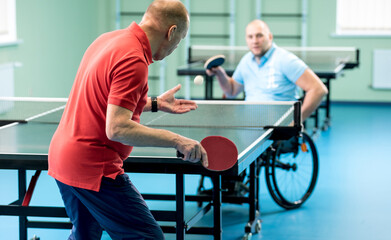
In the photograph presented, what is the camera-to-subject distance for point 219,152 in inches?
100

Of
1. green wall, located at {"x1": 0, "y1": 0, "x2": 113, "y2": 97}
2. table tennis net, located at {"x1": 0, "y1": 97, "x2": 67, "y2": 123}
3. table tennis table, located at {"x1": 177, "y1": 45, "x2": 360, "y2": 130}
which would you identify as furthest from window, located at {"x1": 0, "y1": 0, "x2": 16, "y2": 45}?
table tennis net, located at {"x1": 0, "y1": 97, "x2": 67, "y2": 123}

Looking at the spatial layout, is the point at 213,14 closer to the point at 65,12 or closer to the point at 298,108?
the point at 65,12

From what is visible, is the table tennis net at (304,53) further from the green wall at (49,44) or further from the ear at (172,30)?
the ear at (172,30)

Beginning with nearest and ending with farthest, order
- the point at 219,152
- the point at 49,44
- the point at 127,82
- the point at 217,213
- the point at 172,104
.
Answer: the point at 127,82 → the point at 219,152 → the point at 172,104 → the point at 217,213 → the point at 49,44

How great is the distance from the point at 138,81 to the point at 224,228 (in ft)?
7.48

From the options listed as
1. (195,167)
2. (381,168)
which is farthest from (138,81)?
(381,168)

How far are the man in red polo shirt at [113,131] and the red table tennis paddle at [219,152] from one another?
123 mm

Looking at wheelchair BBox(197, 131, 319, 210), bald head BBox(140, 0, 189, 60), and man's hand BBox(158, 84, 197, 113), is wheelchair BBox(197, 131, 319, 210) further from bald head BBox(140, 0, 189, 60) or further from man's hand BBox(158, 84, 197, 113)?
bald head BBox(140, 0, 189, 60)

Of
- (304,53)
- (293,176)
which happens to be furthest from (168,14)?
(304,53)

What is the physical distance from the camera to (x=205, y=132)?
3.64 meters

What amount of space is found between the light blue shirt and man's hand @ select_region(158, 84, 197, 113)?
191 cm

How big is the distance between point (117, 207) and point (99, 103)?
1.28 feet

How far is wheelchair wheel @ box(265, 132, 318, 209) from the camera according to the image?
14.8 feet

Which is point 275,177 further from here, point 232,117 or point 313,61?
point 313,61
